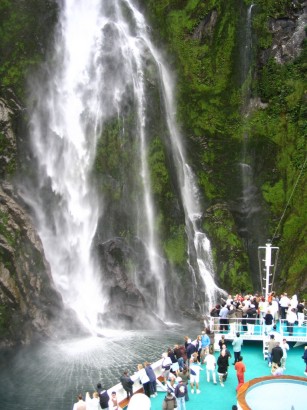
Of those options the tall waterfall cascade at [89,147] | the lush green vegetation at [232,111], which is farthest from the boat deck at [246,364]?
the lush green vegetation at [232,111]

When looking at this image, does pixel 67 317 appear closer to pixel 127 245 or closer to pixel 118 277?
pixel 118 277

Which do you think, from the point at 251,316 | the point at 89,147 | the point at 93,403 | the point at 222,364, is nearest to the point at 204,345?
the point at 222,364

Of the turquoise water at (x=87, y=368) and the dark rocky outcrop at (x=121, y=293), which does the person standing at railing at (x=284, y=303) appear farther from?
the dark rocky outcrop at (x=121, y=293)

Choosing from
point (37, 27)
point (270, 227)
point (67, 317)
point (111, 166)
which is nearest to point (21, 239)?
point (67, 317)

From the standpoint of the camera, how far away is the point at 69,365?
25.5 m

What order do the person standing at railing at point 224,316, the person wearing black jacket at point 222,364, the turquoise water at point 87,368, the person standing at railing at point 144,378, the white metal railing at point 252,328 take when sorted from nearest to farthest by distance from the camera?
the person standing at railing at point 144,378, the person wearing black jacket at point 222,364, the turquoise water at point 87,368, the white metal railing at point 252,328, the person standing at railing at point 224,316

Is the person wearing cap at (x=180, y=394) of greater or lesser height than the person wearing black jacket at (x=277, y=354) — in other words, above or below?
below

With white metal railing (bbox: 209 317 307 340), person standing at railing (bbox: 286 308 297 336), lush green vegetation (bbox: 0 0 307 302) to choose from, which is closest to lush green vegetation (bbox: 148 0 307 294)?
lush green vegetation (bbox: 0 0 307 302)

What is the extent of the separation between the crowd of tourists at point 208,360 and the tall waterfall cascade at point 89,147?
1022cm

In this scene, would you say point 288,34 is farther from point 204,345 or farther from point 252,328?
point 204,345

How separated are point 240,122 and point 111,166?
45.1 feet

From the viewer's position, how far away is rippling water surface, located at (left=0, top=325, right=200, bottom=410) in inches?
881

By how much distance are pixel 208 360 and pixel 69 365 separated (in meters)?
8.40

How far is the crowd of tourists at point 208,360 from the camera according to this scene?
56.8ft
